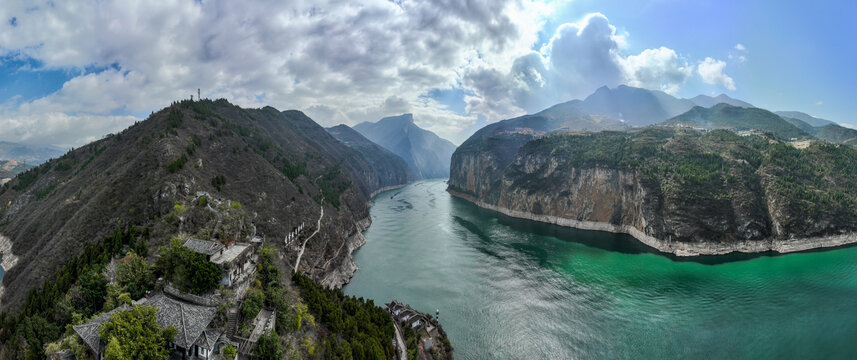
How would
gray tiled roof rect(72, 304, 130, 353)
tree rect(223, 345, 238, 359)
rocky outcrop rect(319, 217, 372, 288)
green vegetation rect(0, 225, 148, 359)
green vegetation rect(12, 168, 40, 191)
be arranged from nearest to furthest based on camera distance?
gray tiled roof rect(72, 304, 130, 353) < tree rect(223, 345, 238, 359) < green vegetation rect(0, 225, 148, 359) < rocky outcrop rect(319, 217, 372, 288) < green vegetation rect(12, 168, 40, 191)

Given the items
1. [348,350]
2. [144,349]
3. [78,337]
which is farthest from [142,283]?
[348,350]

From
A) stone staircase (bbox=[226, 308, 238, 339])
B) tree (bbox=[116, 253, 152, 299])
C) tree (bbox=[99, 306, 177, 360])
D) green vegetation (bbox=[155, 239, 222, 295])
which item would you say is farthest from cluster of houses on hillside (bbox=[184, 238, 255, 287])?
tree (bbox=[99, 306, 177, 360])

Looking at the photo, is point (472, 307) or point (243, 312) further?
point (472, 307)

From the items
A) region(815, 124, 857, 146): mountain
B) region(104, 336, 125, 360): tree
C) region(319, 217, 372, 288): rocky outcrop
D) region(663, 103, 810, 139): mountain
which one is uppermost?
region(663, 103, 810, 139): mountain

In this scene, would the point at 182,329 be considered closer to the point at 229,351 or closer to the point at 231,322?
the point at 229,351

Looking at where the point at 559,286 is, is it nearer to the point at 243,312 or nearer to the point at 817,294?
the point at 817,294

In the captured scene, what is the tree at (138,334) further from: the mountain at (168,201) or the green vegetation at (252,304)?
the mountain at (168,201)

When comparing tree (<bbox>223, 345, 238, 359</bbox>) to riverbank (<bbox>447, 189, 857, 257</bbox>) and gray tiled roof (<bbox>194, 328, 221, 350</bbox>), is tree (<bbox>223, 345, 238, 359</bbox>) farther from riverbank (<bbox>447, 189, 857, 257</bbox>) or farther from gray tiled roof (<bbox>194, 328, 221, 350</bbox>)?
riverbank (<bbox>447, 189, 857, 257</bbox>)

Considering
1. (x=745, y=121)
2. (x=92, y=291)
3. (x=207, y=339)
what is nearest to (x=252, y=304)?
(x=207, y=339)
